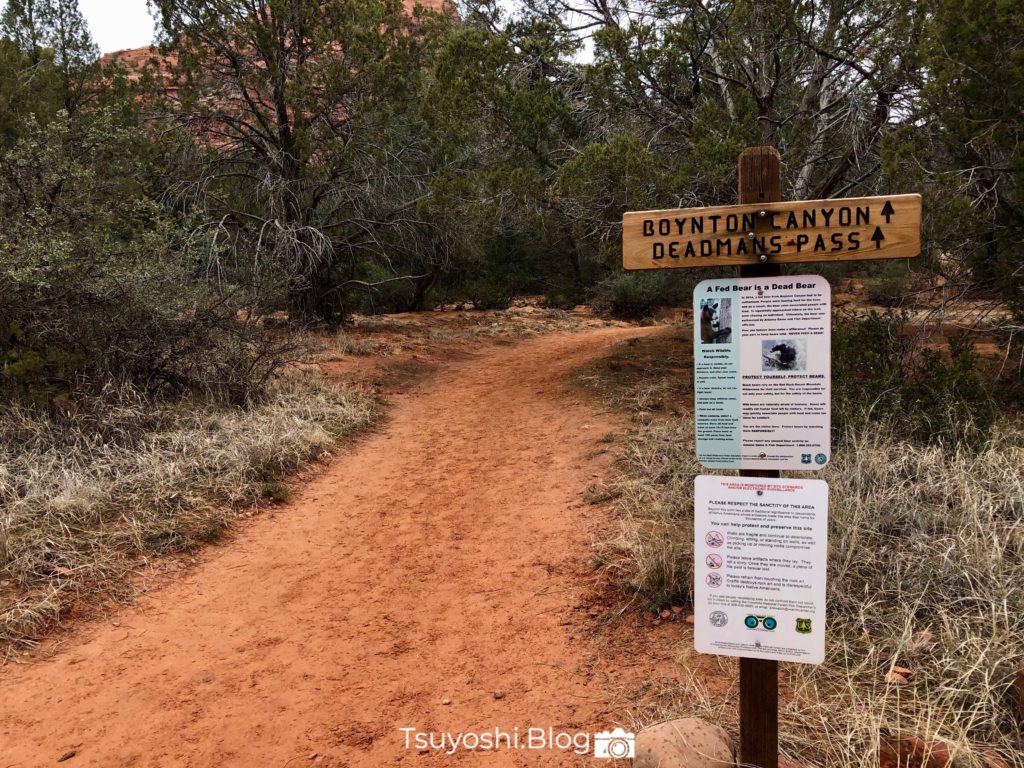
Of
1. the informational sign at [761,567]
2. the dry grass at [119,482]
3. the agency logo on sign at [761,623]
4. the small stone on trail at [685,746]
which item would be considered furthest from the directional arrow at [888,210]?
the dry grass at [119,482]

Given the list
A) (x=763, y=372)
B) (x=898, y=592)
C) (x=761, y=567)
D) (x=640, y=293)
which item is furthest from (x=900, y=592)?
(x=640, y=293)

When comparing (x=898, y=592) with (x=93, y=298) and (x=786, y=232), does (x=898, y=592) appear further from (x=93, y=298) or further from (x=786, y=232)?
(x=93, y=298)

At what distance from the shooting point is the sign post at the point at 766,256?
239 centimetres

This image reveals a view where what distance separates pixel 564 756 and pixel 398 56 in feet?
39.2

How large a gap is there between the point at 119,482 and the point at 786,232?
5.22 metres

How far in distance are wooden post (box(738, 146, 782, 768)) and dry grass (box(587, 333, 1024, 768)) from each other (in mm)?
323

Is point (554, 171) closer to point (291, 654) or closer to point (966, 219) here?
point (966, 219)

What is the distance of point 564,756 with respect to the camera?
3035mm

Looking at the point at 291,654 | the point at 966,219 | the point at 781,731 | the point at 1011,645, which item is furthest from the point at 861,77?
the point at 291,654

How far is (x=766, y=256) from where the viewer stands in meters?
2.46

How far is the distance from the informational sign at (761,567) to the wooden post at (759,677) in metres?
0.11

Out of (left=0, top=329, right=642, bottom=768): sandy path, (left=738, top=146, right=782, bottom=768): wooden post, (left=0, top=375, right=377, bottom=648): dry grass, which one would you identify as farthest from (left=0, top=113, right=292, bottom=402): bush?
(left=738, top=146, right=782, bottom=768): wooden post

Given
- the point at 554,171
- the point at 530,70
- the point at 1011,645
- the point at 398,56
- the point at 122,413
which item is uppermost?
the point at 398,56

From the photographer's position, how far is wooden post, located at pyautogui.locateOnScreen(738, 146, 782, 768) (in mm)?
2510
